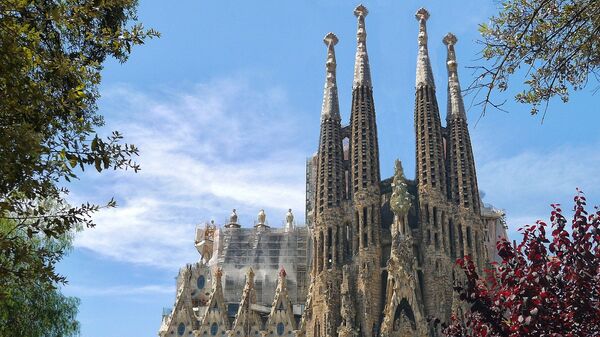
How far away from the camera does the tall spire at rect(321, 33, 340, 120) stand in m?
43.0

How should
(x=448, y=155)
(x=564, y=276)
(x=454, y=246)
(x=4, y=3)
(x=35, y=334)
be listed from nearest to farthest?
(x=4, y=3) < (x=564, y=276) < (x=35, y=334) < (x=454, y=246) < (x=448, y=155)

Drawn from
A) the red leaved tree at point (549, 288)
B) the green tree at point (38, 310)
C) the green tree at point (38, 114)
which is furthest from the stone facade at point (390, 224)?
the green tree at point (38, 114)

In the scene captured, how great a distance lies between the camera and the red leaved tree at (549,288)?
8.51 metres

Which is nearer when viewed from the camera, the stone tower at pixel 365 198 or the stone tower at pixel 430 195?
the stone tower at pixel 430 195

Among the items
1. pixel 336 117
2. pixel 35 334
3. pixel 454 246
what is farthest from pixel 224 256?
pixel 35 334

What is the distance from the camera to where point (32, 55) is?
19.2ft

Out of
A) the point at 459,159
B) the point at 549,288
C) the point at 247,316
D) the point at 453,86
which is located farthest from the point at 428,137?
the point at 549,288

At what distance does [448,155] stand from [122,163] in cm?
3661

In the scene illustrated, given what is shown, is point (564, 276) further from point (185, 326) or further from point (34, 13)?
point (185, 326)

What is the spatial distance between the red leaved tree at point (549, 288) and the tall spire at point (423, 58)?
110 ft

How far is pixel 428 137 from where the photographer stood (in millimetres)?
40062

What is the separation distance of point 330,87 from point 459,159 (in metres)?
9.85

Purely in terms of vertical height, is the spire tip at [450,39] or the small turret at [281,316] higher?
the spire tip at [450,39]

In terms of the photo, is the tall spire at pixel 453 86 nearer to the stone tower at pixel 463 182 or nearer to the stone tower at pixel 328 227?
the stone tower at pixel 463 182
